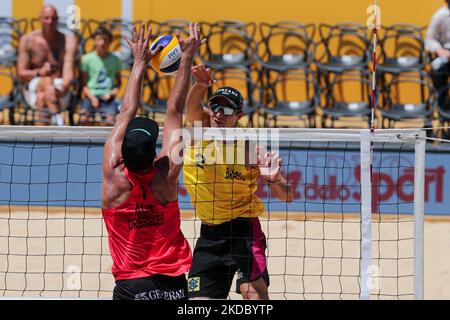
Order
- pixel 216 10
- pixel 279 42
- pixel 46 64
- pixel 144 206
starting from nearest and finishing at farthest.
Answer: pixel 144 206 < pixel 46 64 < pixel 279 42 < pixel 216 10

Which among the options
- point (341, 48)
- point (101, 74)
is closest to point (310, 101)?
point (341, 48)

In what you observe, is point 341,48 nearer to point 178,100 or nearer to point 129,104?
point 178,100

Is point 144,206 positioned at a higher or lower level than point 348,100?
lower

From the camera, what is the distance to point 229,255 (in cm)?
730

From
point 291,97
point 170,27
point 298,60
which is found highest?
point 170,27

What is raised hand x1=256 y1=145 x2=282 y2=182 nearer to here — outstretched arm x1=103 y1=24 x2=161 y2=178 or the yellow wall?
outstretched arm x1=103 y1=24 x2=161 y2=178

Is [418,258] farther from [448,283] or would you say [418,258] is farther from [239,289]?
[448,283]

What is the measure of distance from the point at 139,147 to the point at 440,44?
7.02m

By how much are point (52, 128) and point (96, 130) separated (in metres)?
0.32
